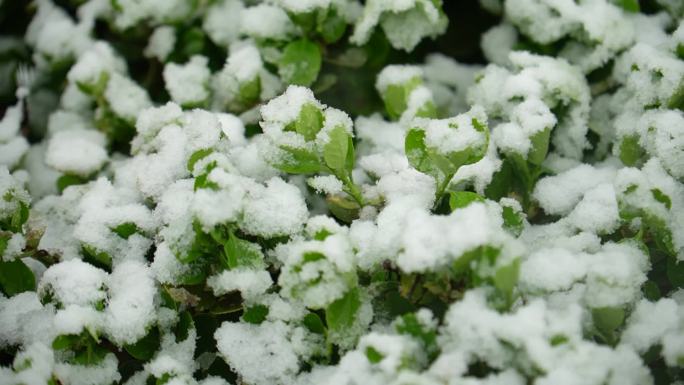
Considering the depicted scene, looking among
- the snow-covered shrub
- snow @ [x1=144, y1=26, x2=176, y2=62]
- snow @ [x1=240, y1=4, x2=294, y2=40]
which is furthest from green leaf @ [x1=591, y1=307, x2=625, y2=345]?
snow @ [x1=144, y1=26, x2=176, y2=62]

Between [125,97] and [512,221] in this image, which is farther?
[125,97]

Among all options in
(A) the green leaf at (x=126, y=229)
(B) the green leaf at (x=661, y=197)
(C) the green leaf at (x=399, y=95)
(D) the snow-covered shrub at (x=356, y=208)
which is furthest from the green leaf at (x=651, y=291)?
(A) the green leaf at (x=126, y=229)

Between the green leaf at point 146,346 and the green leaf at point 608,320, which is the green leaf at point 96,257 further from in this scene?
the green leaf at point 608,320

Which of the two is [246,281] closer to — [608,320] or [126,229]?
[126,229]

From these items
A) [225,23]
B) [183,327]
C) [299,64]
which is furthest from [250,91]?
[183,327]

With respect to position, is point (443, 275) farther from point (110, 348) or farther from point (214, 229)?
point (110, 348)

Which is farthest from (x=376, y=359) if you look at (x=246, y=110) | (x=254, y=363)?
(x=246, y=110)

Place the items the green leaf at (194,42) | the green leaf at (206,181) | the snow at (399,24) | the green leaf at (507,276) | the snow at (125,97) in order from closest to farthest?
the green leaf at (507,276) → the green leaf at (206,181) → the snow at (399,24) → the snow at (125,97) → the green leaf at (194,42)
